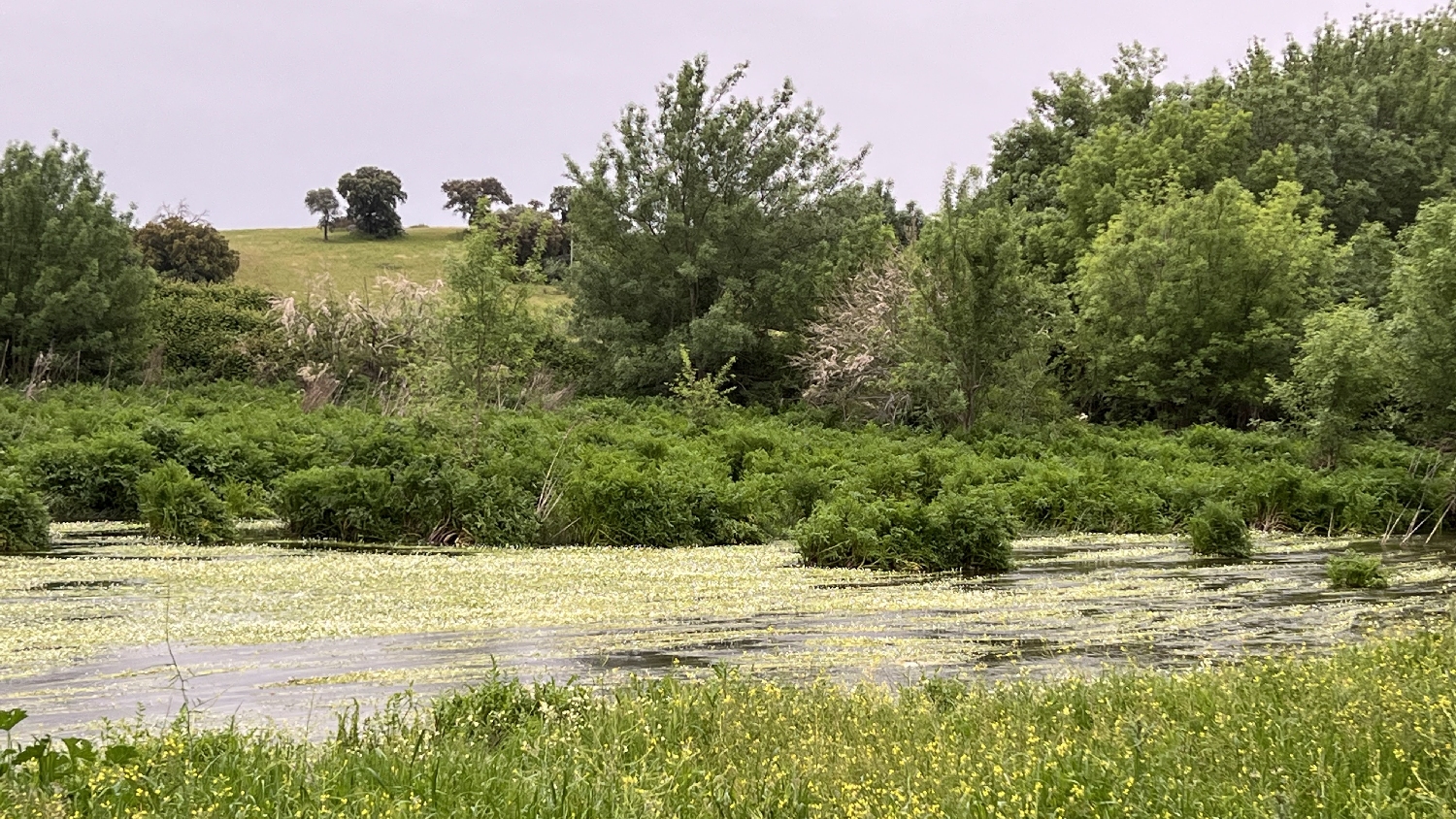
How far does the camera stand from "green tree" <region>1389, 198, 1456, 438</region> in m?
22.3

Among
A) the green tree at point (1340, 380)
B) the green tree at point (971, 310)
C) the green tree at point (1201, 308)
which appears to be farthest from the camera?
the green tree at point (1201, 308)

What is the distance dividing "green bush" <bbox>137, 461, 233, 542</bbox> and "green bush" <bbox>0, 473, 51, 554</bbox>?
59.4 inches

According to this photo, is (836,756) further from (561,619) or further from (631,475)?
(631,475)

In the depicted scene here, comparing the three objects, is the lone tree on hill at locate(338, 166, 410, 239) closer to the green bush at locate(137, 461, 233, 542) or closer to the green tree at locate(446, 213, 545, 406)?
the green tree at locate(446, 213, 545, 406)

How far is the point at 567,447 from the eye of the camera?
21781mm

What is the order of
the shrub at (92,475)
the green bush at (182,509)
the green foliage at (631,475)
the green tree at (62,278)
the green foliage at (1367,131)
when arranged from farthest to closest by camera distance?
the green foliage at (1367,131) → the green tree at (62,278) → the shrub at (92,475) → the green foliage at (631,475) → the green bush at (182,509)

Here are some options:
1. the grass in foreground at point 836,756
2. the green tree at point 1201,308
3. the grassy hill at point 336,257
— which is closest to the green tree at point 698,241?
the green tree at point 1201,308

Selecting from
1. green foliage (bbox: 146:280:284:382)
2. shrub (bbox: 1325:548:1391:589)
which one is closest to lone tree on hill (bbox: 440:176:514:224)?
green foliage (bbox: 146:280:284:382)

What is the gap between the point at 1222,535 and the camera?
1744 cm

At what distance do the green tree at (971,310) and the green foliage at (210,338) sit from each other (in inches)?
910

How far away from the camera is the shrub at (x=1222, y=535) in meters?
17.4

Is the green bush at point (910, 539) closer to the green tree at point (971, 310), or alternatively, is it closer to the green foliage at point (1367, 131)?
the green tree at point (971, 310)

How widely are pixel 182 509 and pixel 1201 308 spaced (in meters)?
29.5

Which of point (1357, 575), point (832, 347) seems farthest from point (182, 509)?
point (832, 347)
